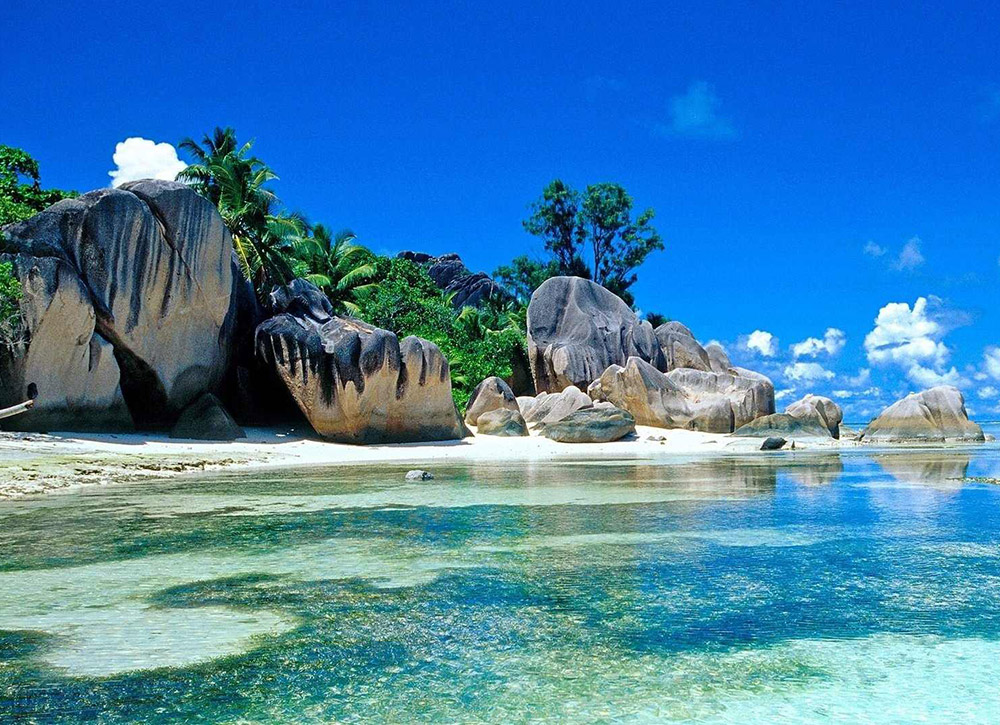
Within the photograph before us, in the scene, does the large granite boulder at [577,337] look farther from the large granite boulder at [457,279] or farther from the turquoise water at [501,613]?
the turquoise water at [501,613]

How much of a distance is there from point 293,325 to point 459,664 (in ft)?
60.2

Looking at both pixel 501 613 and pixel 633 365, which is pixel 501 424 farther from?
pixel 501 613

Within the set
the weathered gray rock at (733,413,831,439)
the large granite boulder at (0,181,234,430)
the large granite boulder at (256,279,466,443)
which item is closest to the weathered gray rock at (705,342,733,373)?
the weathered gray rock at (733,413,831,439)

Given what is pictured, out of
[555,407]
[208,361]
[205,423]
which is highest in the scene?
[208,361]

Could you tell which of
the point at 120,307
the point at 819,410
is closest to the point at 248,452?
the point at 120,307

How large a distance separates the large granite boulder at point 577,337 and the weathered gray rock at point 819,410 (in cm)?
609

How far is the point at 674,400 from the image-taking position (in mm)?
28609

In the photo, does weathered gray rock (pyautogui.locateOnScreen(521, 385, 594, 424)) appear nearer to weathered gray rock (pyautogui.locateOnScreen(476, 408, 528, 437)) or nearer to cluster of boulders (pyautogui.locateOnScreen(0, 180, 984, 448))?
cluster of boulders (pyautogui.locateOnScreen(0, 180, 984, 448))

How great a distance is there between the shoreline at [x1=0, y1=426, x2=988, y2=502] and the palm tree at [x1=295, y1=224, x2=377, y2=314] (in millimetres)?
12288

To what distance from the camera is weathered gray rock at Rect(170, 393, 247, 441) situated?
19.1m

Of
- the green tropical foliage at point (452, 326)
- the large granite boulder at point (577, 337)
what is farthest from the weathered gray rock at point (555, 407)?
the large granite boulder at point (577, 337)

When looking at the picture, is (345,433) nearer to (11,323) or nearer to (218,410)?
(218,410)

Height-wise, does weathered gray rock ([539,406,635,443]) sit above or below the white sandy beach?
above

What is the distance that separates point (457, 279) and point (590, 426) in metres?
30.3
